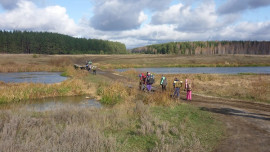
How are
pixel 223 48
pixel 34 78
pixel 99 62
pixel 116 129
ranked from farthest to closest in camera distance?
pixel 223 48 → pixel 99 62 → pixel 34 78 → pixel 116 129

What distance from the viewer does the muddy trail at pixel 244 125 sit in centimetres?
788

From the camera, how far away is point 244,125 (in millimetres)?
10508

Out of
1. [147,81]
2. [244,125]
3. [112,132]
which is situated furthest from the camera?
[147,81]

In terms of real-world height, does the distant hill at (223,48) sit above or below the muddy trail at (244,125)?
above

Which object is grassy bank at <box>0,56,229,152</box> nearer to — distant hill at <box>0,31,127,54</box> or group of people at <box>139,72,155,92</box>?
group of people at <box>139,72,155,92</box>

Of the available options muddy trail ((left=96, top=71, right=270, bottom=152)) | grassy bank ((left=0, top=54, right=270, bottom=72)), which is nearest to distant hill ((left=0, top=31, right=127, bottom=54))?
grassy bank ((left=0, top=54, right=270, bottom=72))

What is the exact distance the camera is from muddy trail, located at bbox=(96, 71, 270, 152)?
25.8 feet

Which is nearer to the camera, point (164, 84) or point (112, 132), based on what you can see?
point (112, 132)

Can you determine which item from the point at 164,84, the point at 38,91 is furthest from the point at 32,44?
the point at 164,84

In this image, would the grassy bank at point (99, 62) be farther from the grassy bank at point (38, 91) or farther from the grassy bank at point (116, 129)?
the grassy bank at point (116, 129)

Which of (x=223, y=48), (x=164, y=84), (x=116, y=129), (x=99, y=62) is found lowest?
(x=116, y=129)

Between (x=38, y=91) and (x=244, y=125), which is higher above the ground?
(x=244, y=125)

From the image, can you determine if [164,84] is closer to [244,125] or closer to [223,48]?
[244,125]

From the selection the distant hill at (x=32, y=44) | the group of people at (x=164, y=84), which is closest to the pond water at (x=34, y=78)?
the group of people at (x=164, y=84)
